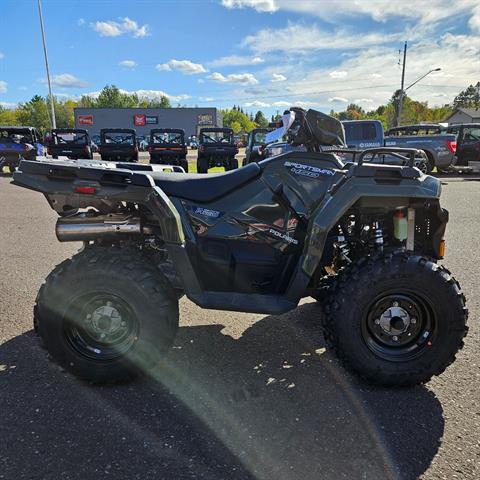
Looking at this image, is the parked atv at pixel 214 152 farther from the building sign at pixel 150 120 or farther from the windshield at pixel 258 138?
the building sign at pixel 150 120

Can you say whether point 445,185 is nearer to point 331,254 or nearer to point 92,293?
point 331,254

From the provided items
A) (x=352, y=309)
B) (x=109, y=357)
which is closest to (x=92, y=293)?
(x=109, y=357)

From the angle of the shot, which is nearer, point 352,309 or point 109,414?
point 109,414

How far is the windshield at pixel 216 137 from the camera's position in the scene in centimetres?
1798

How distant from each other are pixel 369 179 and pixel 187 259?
4.26 ft

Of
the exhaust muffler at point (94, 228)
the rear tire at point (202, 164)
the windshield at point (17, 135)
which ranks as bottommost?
the rear tire at point (202, 164)

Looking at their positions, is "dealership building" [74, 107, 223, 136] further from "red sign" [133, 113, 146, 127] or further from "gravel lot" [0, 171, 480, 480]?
"gravel lot" [0, 171, 480, 480]

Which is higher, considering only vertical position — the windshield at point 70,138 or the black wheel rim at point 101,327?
the windshield at point 70,138

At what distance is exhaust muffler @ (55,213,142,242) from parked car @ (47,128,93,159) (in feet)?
54.2

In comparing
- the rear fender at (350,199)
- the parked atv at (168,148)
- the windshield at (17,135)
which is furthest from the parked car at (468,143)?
the windshield at (17,135)

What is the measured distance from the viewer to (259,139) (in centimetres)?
1591

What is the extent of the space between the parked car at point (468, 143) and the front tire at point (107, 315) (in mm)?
17433

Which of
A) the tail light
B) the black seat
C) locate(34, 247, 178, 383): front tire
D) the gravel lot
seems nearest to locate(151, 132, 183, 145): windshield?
the tail light

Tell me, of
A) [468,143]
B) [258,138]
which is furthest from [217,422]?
[468,143]
